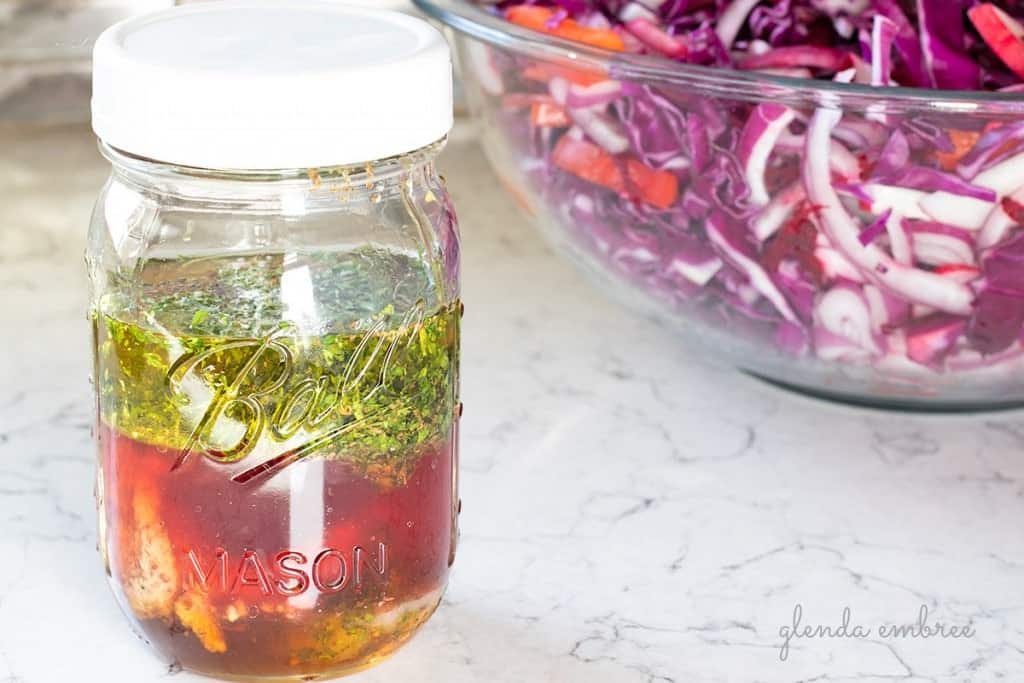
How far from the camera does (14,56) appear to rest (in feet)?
4.84

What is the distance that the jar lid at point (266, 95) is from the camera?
592mm

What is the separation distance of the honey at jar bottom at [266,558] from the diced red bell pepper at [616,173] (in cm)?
30

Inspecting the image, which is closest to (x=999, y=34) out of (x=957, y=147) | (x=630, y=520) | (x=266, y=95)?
(x=957, y=147)

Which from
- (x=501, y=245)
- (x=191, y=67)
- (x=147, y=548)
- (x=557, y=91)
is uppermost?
(x=191, y=67)

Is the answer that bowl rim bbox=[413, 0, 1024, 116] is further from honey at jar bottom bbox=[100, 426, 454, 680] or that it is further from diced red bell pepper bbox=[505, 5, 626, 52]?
honey at jar bottom bbox=[100, 426, 454, 680]

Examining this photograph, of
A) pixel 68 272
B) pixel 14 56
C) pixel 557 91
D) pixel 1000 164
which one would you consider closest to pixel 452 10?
pixel 557 91

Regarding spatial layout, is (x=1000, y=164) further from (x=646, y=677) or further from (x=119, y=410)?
(x=119, y=410)

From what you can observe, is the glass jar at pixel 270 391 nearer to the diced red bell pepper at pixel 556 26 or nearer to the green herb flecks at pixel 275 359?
the green herb flecks at pixel 275 359

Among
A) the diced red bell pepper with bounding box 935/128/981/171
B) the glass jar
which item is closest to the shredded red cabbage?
the diced red bell pepper with bounding box 935/128/981/171

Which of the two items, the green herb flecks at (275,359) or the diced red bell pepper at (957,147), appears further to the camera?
the diced red bell pepper at (957,147)

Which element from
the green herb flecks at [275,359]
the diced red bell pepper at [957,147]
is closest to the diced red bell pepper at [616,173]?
the diced red bell pepper at [957,147]

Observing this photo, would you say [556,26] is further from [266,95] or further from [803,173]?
[266,95]

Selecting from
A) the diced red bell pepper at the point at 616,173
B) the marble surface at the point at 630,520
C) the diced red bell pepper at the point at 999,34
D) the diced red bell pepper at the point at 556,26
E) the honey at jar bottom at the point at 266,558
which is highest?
the diced red bell pepper at the point at 999,34

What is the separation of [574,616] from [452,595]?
2.8 inches
